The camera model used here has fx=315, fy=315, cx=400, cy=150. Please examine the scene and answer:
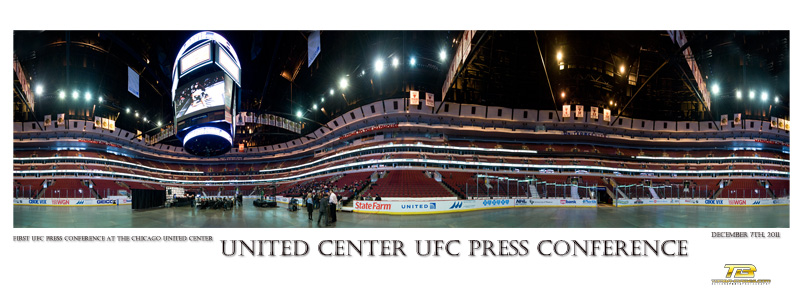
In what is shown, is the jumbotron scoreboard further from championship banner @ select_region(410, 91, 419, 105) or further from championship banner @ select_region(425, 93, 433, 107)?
championship banner @ select_region(425, 93, 433, 107)

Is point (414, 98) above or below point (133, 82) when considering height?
below

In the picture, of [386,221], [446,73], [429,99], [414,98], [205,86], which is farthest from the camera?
[429,99]

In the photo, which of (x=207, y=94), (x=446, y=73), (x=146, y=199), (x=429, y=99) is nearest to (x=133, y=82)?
(x=146, y=199)

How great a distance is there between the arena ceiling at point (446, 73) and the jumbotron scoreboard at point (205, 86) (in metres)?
2.03

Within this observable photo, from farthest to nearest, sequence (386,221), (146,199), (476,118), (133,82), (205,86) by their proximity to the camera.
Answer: (476,118) → (133,82) → (146,199) → (205,86) → (386,221)

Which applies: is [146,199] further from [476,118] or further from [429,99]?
[476,118]

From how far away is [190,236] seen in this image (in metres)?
7.85

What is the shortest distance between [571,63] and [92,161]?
60482mm

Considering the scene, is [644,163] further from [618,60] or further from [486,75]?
[486,75]

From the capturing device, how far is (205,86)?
66.0 feet

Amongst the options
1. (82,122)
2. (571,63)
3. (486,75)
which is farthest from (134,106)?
(571,63)

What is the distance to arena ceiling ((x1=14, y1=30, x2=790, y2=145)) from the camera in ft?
84.6

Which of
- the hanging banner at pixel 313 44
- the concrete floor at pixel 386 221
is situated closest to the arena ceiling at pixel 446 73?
the hanging banner at pixel 313 44

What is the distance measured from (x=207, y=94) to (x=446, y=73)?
1886 cm
